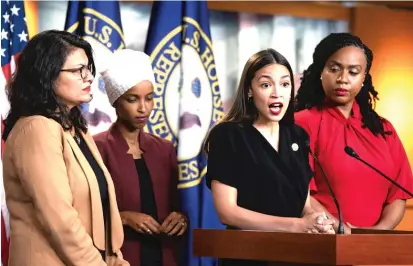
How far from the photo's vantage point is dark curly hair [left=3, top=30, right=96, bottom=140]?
324 cm

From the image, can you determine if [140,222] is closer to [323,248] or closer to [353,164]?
[353,164]

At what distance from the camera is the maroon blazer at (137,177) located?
4.14 metres

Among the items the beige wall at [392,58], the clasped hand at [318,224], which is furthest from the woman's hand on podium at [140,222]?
the beige wall at [392,58]

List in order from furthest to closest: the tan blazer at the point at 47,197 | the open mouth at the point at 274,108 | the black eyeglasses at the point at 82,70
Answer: the open mouth at the point at 274,108, the black eyeglasses at the point at 82,70, the tan blazer at the point at 47,197

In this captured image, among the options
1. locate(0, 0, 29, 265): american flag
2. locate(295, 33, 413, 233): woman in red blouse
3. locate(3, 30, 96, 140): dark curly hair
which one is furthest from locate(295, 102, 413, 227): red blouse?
locate(0, 0, 29, 265): american flag

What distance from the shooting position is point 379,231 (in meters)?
3.24

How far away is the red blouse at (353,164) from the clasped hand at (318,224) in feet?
2.38

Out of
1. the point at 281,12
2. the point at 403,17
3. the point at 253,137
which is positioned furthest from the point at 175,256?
the point at 403,17

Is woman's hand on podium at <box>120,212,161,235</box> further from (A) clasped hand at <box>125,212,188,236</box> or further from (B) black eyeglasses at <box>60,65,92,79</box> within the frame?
(B) black eyeglasses at <box>60,65,92,79</box>

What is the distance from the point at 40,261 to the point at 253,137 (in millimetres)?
945

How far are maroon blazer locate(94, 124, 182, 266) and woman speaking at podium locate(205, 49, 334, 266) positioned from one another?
0.61m

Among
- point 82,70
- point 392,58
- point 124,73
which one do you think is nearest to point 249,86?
point 82,70

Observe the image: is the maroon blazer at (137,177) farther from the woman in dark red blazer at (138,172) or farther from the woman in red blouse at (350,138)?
the woman in red blouse at (350,138)

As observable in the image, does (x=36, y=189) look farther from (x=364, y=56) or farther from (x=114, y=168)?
(x=364, y=56)
